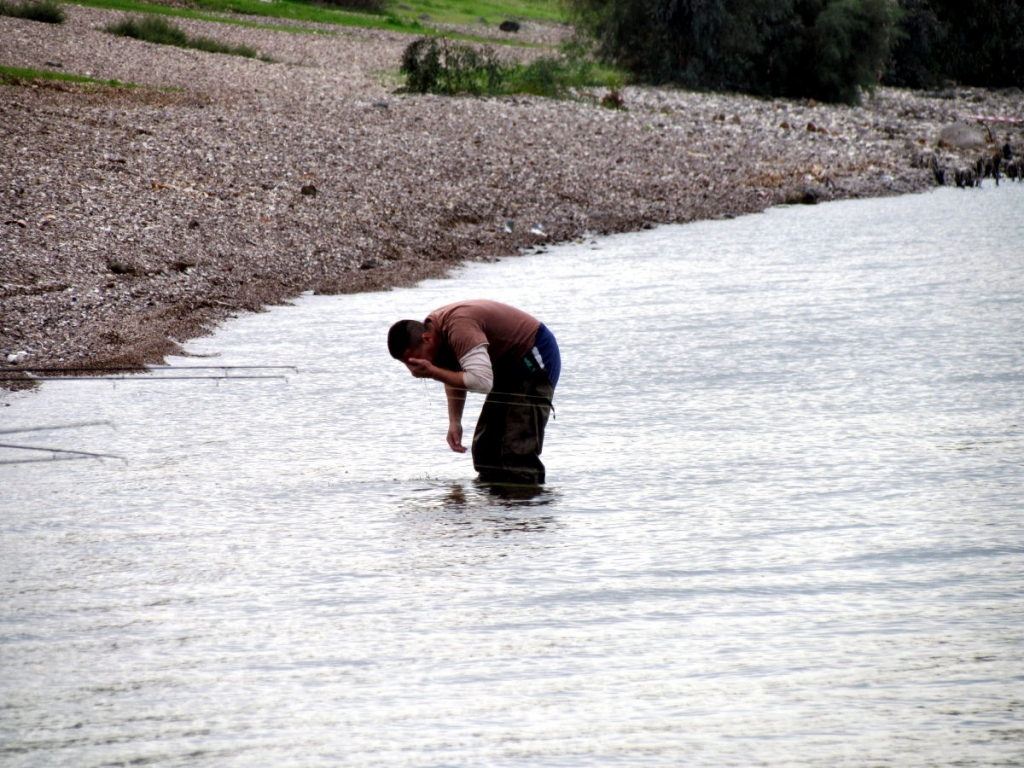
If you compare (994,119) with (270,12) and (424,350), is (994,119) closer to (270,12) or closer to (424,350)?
(270,12)

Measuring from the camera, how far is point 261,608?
5.22m

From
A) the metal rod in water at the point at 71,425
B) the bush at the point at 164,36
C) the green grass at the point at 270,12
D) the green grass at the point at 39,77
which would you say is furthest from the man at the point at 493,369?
the green grass at the point at 270,12

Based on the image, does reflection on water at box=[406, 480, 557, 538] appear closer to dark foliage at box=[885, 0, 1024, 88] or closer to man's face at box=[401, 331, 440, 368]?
man's face at box=[401, 331, 440, 368]

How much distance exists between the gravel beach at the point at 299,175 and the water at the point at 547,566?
1.69m

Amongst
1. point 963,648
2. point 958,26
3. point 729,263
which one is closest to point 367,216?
point 729,263

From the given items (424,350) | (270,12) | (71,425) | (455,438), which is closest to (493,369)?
(455,438)

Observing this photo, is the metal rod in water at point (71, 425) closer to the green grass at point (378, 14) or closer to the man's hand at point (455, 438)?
the man's hand at point (455, 438)

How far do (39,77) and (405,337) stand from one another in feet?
51.8

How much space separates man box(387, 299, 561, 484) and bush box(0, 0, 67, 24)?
23.1 metres

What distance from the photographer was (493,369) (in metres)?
6.55

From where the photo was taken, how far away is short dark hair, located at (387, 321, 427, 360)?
236 inches

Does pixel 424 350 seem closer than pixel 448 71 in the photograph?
Yes

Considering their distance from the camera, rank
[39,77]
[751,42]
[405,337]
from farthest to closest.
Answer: [751,42], [39,77], [405,337]

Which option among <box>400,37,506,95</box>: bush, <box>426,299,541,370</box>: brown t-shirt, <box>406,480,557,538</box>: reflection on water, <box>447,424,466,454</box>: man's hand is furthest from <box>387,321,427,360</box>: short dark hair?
<box>400,37,506,95</box>: bush
